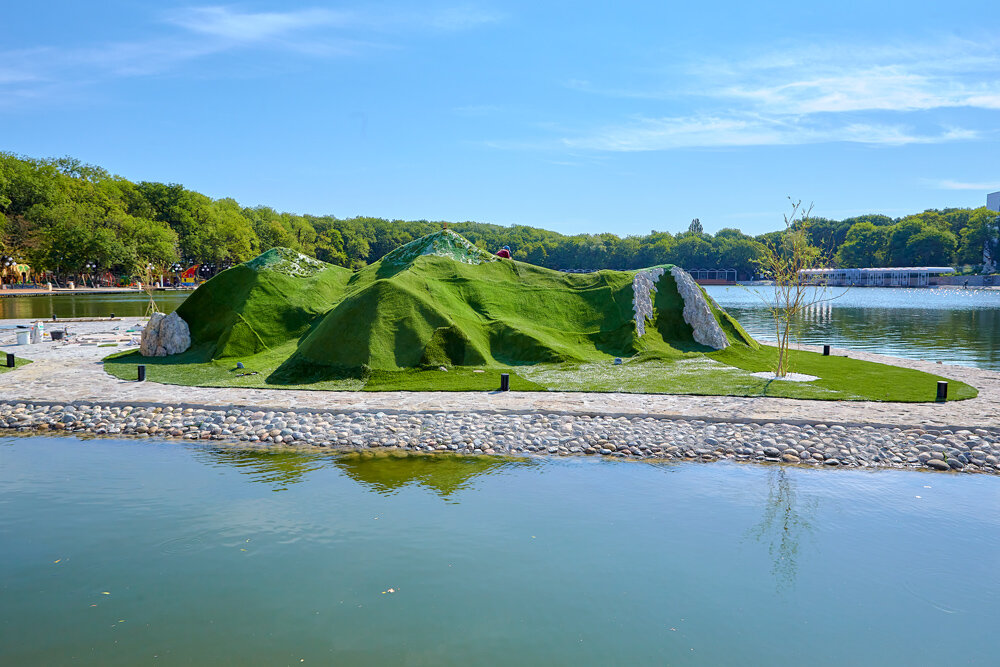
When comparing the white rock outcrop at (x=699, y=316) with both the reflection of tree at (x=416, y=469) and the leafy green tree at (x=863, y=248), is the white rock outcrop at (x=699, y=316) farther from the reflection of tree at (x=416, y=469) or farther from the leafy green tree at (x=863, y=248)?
the leafy green tree at (x=863, y=248)

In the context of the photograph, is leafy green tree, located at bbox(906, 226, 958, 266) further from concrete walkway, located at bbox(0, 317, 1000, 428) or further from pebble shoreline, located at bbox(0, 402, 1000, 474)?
pebble shoreline, located at bbox(0, 402, 1000, 474)

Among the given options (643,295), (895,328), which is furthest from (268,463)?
(895,328)

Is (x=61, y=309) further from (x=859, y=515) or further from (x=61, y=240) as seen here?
→ (x=859, y=515)

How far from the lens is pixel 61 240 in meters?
82.9

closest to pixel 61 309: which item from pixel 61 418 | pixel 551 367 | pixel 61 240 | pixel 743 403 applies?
pixel 61 240

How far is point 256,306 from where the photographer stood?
27.2 metres

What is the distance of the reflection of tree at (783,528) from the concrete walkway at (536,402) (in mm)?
3154

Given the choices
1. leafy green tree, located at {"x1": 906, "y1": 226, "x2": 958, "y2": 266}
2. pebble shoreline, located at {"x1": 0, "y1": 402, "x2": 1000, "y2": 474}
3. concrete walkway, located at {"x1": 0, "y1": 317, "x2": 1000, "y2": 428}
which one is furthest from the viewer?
leafy green tree, located at {"x1": 906, "y1": 226, "x2": 958, "y2": 266}

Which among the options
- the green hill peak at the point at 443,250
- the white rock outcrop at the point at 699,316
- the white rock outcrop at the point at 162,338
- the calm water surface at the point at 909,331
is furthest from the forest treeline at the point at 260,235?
the white rock outcrop at the point at 162,338

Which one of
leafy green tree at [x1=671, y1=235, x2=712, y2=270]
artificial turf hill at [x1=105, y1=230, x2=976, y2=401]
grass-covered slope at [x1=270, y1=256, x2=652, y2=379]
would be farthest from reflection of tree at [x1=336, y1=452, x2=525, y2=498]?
leafy green tree at [x1=671, y1=235, x2=712, y2=270]

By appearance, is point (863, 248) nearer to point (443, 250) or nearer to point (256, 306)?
point (443, 250)

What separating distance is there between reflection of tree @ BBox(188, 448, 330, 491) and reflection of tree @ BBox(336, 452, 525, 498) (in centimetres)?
78

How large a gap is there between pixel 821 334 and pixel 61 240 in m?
85.6

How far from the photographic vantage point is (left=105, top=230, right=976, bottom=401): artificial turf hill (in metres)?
21.4
